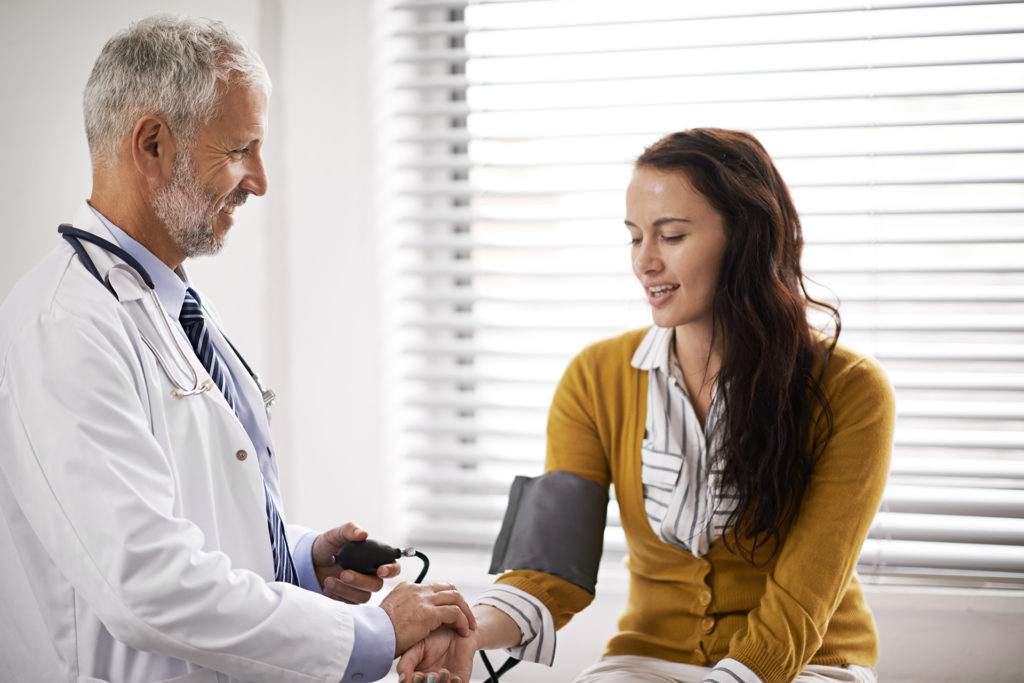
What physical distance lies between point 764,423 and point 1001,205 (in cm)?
85

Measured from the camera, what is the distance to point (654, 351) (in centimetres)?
180

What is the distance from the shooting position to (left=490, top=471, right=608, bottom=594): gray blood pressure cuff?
173 cm

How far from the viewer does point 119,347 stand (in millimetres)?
1234

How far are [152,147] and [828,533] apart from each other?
4.41 ft

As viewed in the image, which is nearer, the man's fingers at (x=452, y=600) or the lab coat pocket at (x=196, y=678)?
the lab coat pocket at (x=196, y=678)

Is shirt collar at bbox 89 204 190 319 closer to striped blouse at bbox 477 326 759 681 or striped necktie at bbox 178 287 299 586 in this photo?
striped necktie at bbox 178 287 299 586

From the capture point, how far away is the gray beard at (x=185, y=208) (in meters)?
1.34

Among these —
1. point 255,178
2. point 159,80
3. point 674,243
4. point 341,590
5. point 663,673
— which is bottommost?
point 663,673

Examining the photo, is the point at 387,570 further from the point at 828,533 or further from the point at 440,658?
the point at 828,533

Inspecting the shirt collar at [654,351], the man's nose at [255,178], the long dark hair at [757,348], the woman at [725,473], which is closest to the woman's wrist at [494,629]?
the woman at [725,473]

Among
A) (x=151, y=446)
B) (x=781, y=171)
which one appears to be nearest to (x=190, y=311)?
(x=151, y=446)

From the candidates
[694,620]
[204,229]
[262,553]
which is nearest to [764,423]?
[694,620]

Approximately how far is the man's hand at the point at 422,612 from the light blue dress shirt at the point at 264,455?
25 millimetres

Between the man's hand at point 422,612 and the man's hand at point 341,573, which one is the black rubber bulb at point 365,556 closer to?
the man's hand at point 341,573
